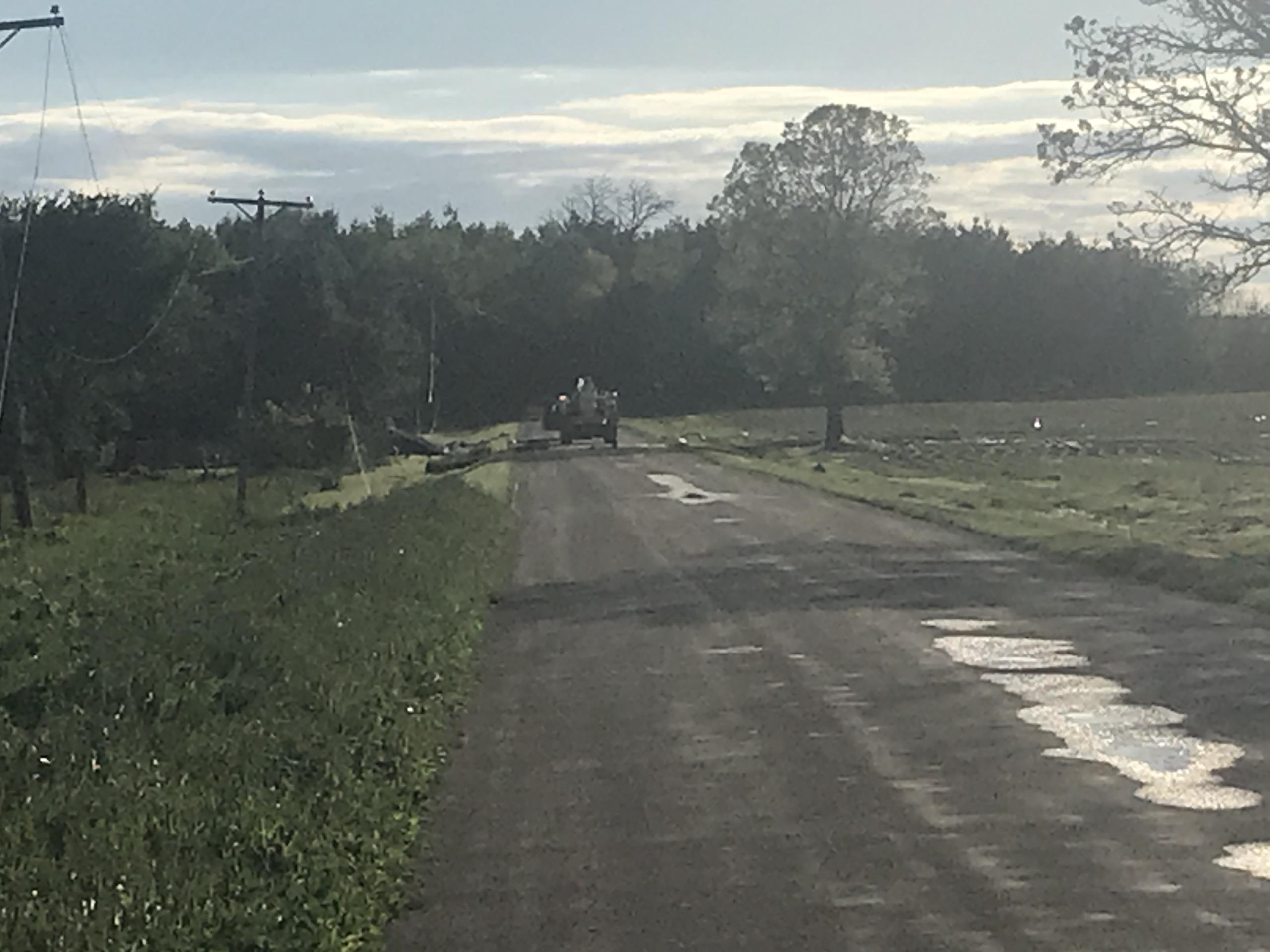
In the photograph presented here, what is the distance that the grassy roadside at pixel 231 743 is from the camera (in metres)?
8.18

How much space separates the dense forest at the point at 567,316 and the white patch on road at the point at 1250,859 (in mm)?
20248

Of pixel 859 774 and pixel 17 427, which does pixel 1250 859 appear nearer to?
pixel 859 774

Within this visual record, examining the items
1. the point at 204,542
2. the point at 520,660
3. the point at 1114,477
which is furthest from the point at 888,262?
the point at 520,660

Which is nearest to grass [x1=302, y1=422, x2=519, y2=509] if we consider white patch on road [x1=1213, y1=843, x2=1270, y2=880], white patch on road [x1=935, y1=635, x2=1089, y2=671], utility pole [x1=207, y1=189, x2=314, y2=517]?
utility pole [x1=207, y1=189, x2=314, y2=517]

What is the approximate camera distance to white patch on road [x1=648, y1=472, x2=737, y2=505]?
133 feet

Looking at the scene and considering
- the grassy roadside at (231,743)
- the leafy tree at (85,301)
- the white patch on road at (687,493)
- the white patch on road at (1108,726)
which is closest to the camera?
the grassy roadside at (231,743)

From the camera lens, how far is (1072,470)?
188 feet

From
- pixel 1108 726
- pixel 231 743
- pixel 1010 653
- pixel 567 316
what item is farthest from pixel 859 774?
pixel 567 316

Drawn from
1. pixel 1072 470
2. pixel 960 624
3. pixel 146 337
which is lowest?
pixel 1072 470

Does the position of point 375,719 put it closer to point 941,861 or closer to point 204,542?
point 941,861

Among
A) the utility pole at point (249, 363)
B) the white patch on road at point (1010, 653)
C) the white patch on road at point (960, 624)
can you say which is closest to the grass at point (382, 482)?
the utility pole at point (249, 363)

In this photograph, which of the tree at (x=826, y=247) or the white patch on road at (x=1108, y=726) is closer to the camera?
the white patch on road at (x=1108, y=726)

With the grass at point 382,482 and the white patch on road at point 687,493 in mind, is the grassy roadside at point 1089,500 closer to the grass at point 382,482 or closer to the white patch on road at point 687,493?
the white patch on road at point 687,493

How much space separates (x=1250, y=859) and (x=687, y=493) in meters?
33.9
